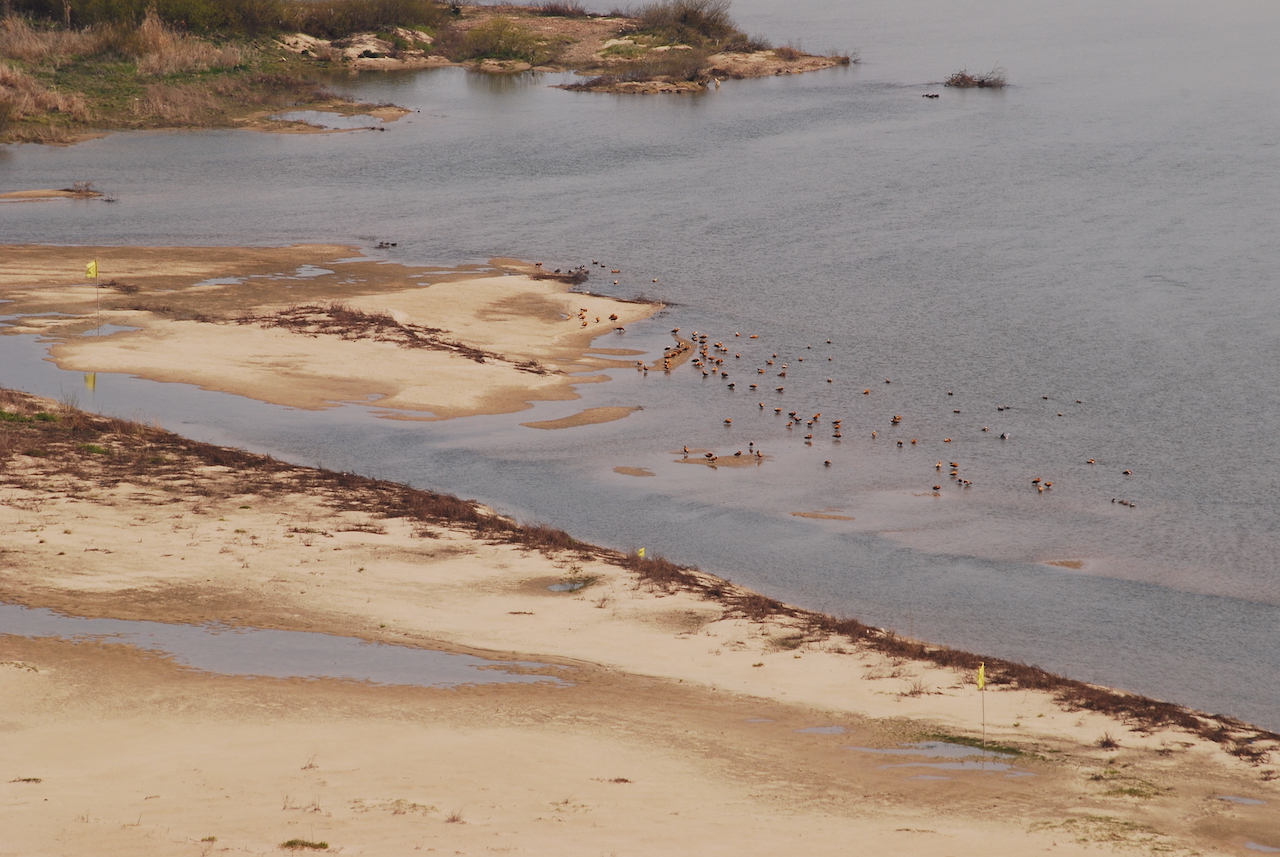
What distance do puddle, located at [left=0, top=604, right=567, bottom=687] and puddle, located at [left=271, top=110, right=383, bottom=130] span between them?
64.3 metres

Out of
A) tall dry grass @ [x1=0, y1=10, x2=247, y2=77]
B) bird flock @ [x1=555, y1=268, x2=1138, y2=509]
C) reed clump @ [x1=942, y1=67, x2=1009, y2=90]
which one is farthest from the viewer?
reed clump @ [x1=942, y1=67, x2=1009, y2=90]

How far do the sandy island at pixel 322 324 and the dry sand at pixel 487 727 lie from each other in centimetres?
1030

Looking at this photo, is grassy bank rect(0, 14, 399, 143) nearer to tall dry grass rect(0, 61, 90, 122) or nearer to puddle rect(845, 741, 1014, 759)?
tall dry grass rect(0, 61, 90, 122)

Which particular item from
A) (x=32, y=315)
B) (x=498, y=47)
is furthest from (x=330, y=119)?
(x=32, y=315)

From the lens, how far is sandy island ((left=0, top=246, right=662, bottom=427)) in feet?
124

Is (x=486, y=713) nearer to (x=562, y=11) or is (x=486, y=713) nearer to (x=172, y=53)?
(x=172, y=53)

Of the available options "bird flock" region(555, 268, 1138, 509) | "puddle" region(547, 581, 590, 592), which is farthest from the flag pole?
"bird flock" region(555, 268, 1138, 509)

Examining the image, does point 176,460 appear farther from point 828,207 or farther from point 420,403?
point 828,207

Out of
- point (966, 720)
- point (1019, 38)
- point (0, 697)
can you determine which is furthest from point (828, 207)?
point (1019, 38)

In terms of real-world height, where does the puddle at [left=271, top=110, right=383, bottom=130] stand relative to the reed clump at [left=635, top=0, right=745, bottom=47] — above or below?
below

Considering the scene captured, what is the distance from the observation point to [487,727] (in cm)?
1931

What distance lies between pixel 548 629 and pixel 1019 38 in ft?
371

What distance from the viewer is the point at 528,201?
212 feet

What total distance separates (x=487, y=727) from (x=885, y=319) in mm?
30950
